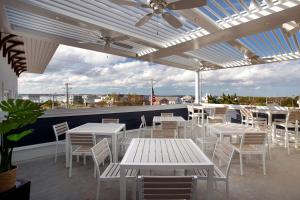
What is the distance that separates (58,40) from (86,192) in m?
4.48

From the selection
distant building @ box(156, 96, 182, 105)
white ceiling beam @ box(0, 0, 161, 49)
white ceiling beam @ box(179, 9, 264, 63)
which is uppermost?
white ceiling beam @ box(179, 9, 264, 63)

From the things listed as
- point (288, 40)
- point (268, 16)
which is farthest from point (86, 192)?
point (288, 40)

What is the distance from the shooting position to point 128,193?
9.11 feet

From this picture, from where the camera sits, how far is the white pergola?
13.2 ft

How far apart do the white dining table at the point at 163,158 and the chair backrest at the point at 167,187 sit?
0.36 meters

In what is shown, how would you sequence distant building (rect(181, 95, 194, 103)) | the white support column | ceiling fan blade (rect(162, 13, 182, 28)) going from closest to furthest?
ceiling fan blade (rect(162, 13, 182, 28))
distant building (rect(181, 95, 194, 103))
the white support column

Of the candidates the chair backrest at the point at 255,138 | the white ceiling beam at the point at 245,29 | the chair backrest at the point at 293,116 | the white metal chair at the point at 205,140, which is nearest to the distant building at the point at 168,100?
the white ceiling beam at the point at 245,29

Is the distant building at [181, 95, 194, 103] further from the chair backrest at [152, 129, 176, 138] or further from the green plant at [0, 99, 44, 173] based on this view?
the green plant at [0, 99, 44, 173]

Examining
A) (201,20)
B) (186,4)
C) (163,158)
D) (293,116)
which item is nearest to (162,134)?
(163,158)

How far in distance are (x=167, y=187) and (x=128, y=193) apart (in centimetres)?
147

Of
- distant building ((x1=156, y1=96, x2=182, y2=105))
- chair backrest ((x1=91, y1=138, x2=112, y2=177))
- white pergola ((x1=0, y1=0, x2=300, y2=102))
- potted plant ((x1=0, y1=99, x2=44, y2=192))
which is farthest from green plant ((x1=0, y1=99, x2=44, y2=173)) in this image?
distant building ((x1=156, y1=96, x2=182, y2=105))

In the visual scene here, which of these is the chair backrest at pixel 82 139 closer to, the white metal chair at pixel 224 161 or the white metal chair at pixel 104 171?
the white metal chair at pixel 104 171

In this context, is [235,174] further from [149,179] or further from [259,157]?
[149,179]

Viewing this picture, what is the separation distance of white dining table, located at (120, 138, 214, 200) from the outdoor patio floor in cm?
72
